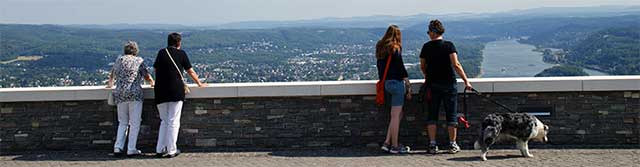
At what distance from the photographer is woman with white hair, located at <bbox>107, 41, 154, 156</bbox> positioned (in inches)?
304

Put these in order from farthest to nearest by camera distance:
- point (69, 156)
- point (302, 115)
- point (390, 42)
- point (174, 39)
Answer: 1. point (302, 115)
2. point (69, 156)
3. point (174, 39)
4. point (390, 42)

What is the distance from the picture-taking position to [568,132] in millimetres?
8180

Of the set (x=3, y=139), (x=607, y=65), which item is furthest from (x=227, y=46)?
(x=3, y=139)

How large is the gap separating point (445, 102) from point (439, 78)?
0.87 feet

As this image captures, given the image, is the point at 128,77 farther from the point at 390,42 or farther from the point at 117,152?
the point at 390,42

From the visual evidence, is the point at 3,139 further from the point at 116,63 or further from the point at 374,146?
the point at 374,146

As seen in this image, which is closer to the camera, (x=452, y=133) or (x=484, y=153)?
(x=484, y=153)

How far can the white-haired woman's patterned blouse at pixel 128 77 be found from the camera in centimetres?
770

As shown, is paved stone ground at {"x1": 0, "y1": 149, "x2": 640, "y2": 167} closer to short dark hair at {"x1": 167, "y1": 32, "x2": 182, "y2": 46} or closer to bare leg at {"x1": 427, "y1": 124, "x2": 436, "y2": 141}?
bare leg at {"x1": 427, "y1": 124, "x2": 436, "y2": 141}

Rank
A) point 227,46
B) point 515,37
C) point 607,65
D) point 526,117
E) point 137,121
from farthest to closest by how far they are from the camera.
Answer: point 515,37
point 227,46
point 607,65
point 137,121
point 526,117

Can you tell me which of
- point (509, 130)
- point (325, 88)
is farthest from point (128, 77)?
point (509, 130)

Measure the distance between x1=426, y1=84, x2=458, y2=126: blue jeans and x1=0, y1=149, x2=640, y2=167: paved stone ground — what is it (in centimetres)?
36

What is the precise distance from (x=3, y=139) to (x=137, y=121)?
1.64 metres

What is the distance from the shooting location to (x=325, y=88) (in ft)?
26.4
